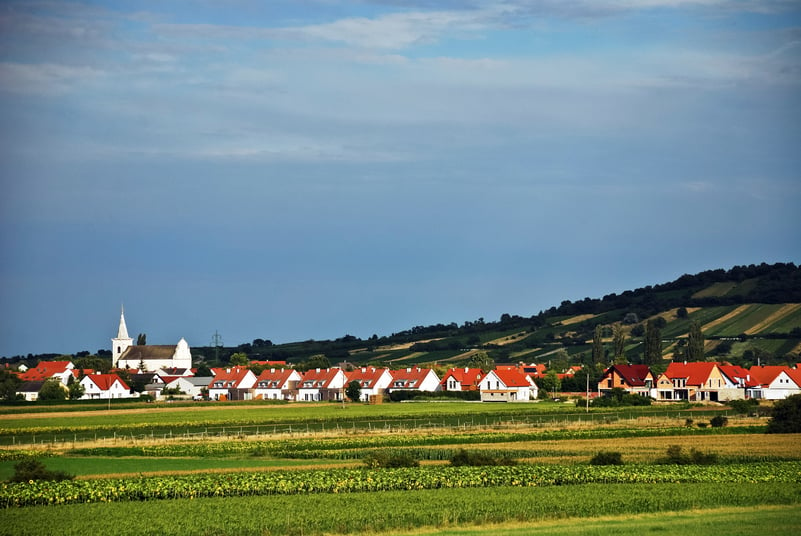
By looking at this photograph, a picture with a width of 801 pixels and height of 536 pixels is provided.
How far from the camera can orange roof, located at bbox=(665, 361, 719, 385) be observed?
370 feet

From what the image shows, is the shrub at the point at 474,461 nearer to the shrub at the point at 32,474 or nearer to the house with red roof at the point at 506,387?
→ the shrub at the point at 32,474

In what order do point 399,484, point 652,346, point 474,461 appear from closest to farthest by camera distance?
point 399,484 → point 474,461 → point 652,346

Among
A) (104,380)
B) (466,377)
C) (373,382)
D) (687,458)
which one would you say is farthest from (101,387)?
(687,458)

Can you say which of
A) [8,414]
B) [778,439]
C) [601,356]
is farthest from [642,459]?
[601,356]

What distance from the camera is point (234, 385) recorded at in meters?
141

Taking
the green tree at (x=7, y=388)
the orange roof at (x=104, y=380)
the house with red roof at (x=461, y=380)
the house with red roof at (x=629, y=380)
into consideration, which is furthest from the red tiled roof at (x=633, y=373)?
the green tree at (x=7, y=388)

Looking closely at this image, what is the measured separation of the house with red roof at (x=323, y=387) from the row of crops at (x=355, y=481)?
91.7 m

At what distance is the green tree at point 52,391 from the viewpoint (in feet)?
393

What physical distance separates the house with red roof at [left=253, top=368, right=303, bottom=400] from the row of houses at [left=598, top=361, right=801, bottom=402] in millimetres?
42524

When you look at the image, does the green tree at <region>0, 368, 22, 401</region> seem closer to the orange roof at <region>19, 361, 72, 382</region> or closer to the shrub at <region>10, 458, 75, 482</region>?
the orange roof at <region>19, 361, 72, 382</region>

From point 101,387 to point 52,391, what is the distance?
8661 millimetres

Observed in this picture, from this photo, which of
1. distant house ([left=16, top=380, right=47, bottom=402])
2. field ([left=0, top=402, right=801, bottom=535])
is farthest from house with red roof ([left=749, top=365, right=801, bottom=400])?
distant house ([left=16, top=380, right=47, bottom=402])

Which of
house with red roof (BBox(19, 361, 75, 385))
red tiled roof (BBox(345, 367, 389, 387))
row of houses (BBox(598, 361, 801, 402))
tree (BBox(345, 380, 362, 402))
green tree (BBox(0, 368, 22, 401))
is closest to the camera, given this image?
row of houses (BBox(598, 361, 801, 402))

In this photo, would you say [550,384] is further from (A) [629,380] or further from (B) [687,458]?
(B) [687,458]
